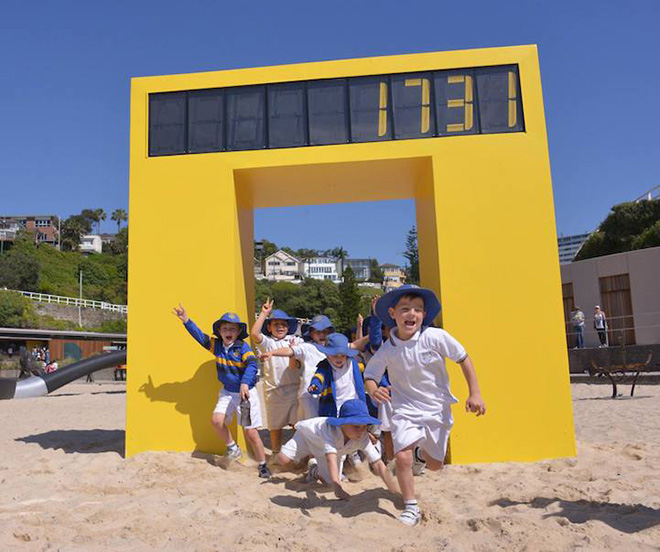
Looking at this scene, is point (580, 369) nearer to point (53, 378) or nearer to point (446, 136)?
point (446, 136)

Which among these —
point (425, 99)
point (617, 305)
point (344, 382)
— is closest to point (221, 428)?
point (344, 382)

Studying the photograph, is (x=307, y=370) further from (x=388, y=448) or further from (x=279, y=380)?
(x=388, y=448)

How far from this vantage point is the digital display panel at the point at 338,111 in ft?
24.6

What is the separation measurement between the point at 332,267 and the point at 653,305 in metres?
125

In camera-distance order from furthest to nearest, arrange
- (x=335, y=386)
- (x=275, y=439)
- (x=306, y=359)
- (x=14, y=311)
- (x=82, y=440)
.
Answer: (x=14, y=311), (x=82, y=440), (x=275, y=439), (x=306, y=359), (x=335, y=386)

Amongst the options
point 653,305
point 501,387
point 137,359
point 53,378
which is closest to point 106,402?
point 53,378

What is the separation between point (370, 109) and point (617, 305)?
51.1 ft

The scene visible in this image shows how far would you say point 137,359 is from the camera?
7426 mm

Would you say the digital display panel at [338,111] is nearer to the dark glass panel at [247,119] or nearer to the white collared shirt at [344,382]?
the dark glass panel at [247,119]

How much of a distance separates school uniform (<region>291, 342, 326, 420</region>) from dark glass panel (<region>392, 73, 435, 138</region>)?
2.97 m

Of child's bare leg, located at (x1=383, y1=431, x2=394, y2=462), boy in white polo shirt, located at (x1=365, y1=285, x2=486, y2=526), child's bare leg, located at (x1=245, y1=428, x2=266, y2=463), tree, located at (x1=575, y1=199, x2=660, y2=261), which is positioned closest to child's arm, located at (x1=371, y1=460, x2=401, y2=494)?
boy in white polo shirt, located at (x1=365, y1=285, x2=486, y2=526)

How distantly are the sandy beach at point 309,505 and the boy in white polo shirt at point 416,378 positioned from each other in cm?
53

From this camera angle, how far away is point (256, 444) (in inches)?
255

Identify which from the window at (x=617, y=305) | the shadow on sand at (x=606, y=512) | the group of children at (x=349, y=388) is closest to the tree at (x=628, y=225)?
the window at (x=617, y=305)
